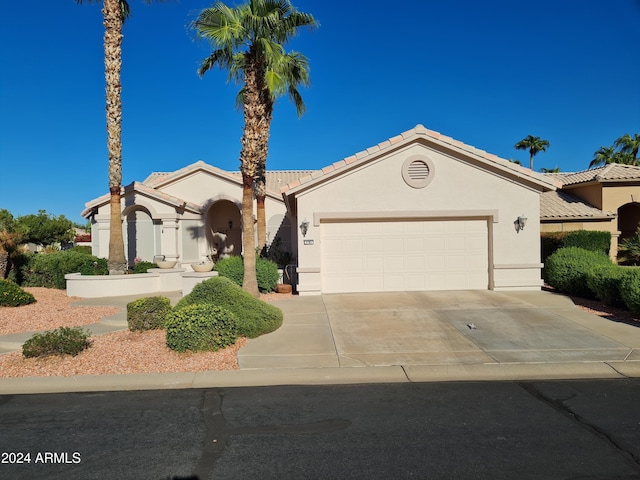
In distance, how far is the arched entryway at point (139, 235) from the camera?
19250 mm

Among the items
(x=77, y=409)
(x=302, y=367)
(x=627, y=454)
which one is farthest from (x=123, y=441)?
(x=627, y=454)

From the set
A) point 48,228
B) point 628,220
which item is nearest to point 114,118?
point 628,220

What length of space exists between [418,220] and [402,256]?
1.19m

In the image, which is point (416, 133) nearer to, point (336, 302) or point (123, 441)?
point (336, 302)

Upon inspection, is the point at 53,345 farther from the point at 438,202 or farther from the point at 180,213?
the point at 180,213

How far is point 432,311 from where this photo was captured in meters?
10.2

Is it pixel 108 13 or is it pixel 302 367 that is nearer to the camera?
pixel 302 367

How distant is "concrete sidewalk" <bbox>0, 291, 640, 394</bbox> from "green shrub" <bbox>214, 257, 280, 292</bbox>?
251 centimetres

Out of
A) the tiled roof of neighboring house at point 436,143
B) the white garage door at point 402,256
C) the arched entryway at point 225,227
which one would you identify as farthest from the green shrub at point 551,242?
the arched entryway at point 225,227

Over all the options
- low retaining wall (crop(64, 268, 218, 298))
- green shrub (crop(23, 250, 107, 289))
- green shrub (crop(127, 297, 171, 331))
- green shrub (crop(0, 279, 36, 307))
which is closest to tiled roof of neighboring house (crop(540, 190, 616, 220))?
low retaining wall (crop(64, 268, 218, 298))

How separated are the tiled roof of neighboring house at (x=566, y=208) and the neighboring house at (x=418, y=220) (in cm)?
491

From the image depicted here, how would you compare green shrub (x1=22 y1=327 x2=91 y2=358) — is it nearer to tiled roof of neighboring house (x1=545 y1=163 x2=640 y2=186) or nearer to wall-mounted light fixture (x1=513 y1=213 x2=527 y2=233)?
wall-mounted light fixture (x1=513 y1=213 x2=527 y2=233)

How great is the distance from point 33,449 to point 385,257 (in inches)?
403

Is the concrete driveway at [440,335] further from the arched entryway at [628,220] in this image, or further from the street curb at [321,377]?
the arched entryway at [628,220]
